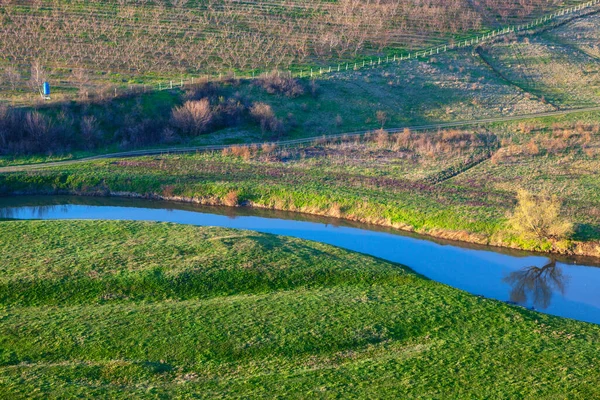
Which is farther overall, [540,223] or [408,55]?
[408,55]

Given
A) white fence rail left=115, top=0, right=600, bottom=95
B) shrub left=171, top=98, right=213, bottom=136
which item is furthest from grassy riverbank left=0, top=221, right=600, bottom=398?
white fence rail left=115, top=0, right=600, bottom=95

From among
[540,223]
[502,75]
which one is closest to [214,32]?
[502,75]

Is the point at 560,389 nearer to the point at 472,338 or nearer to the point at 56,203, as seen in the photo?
the point at 472,338

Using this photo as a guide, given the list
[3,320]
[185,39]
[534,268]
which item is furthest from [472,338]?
[185,39]

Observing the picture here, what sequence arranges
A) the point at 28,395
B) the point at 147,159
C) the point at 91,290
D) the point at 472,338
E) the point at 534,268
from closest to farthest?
the point at 28,395
the point at 472,338
the point at 91,290
the point at 534,268
the point at 147,159

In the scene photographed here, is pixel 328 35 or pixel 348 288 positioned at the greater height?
pixel 328 35

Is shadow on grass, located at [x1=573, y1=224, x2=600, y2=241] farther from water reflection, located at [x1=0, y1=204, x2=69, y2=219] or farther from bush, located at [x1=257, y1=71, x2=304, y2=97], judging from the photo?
water reflection, located at [x1=0, y1=204, x2=69, y2=219]

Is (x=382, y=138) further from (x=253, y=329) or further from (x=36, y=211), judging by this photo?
(x=253, y=329)
